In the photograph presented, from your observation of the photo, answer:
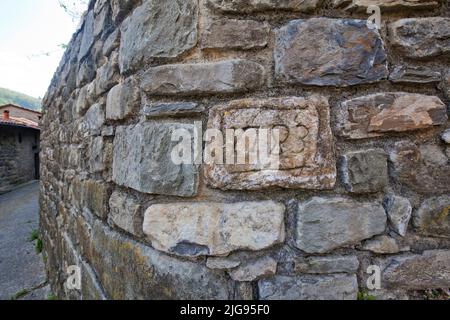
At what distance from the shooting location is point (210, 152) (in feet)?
2.63

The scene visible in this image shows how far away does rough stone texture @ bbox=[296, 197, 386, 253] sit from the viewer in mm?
780

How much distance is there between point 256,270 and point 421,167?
1.90 feet

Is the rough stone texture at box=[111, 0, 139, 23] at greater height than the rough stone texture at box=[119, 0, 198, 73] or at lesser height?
greater

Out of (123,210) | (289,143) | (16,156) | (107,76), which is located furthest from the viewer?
(16,156)

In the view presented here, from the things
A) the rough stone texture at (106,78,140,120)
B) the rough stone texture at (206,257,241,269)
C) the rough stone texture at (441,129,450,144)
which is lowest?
the rough stone texture at (206,257,241,269)

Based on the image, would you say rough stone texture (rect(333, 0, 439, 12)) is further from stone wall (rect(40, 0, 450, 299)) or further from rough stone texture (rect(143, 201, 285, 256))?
rough stone texture (rect(143, 201, 285, 256))

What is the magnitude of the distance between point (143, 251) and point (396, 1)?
1.09m

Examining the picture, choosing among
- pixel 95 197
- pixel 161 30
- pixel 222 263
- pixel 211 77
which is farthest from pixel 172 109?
pixel 95 197

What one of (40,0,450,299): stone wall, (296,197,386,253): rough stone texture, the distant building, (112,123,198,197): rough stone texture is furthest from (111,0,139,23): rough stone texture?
the distant building

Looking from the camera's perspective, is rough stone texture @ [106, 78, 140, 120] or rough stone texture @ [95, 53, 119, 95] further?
rough stone texture @ [95, 53, 119, 95]

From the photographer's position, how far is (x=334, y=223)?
2.57 ft

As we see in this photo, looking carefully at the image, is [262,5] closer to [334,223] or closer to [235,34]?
[235,34]

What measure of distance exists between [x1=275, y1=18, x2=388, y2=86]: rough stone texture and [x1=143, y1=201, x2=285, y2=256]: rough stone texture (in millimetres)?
393
